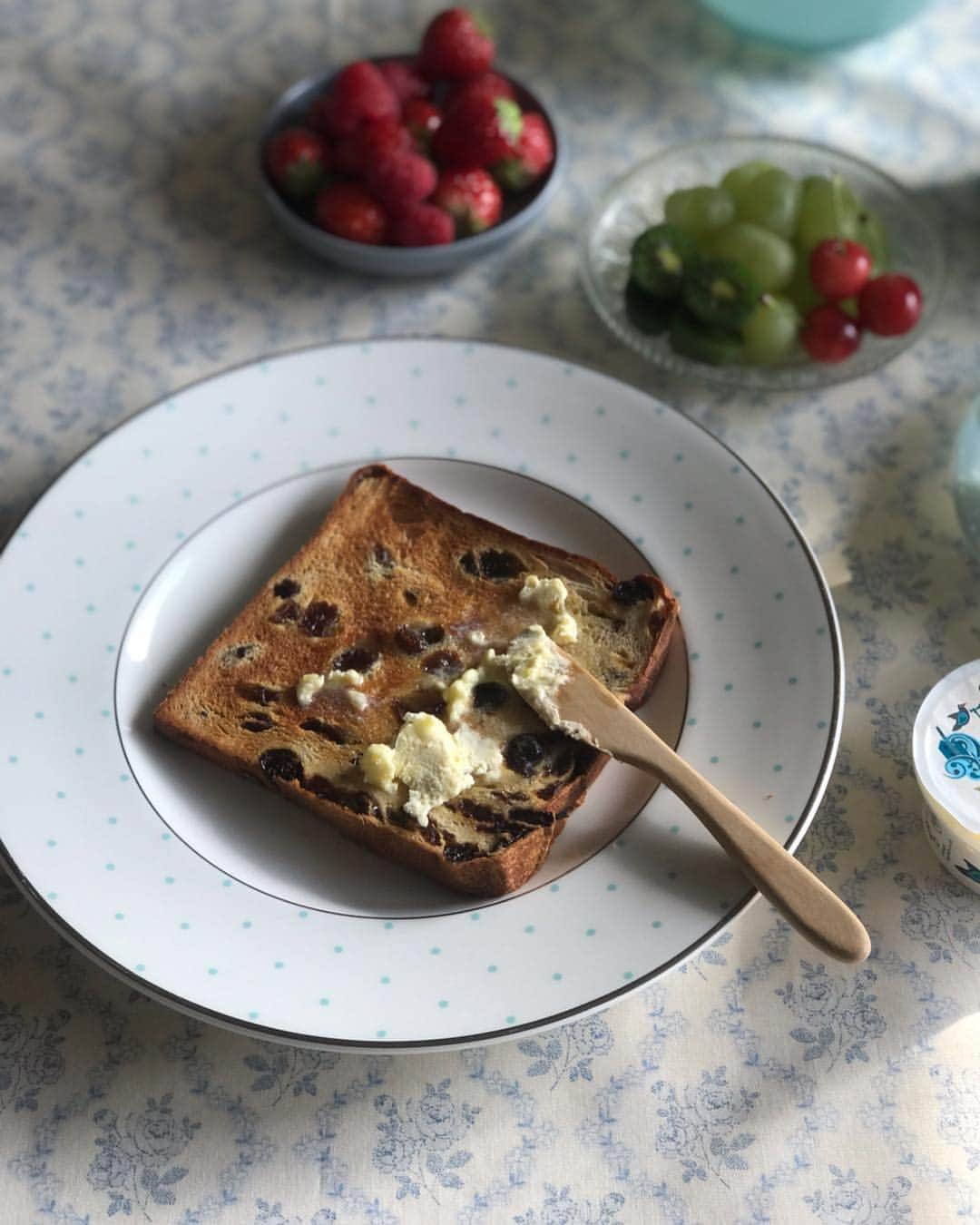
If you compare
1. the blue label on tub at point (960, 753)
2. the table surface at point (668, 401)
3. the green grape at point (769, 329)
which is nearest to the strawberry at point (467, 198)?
the table surface at point (668, 401)

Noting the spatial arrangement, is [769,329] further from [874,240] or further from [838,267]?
[874,240]

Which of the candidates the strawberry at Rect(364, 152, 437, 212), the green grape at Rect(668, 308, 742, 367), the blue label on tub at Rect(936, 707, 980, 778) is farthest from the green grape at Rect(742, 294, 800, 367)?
the blue label on tub at Rect(936, 707, 980, 778)

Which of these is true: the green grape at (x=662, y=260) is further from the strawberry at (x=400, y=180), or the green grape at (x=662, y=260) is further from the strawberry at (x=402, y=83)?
the strawberry at (x=402, y=83)

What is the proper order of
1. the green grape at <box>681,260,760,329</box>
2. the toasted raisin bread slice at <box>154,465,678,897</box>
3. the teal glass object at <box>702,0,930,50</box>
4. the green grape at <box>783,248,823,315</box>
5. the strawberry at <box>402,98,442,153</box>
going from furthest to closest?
the teal glass object at <box>702,0,930,50</box> < the strawberry at <box>402,98,442,153</box> < the green grape at <box>783,248,823,315</box> < the green grape at <box>681,260,760,329</box> < the toasted raisin bread slice at <box>154,465,678,897</box>

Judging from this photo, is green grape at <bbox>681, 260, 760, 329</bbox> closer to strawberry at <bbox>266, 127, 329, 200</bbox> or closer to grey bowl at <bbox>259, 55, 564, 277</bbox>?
grey bowl at <bbox>259, 55, 564, 277</bbox>

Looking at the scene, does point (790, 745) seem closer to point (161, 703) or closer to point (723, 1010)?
point (723, 1010)

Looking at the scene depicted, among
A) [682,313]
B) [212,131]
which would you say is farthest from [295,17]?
[682,313]

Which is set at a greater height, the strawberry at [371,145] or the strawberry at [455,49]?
the strawberry at [455,49]
